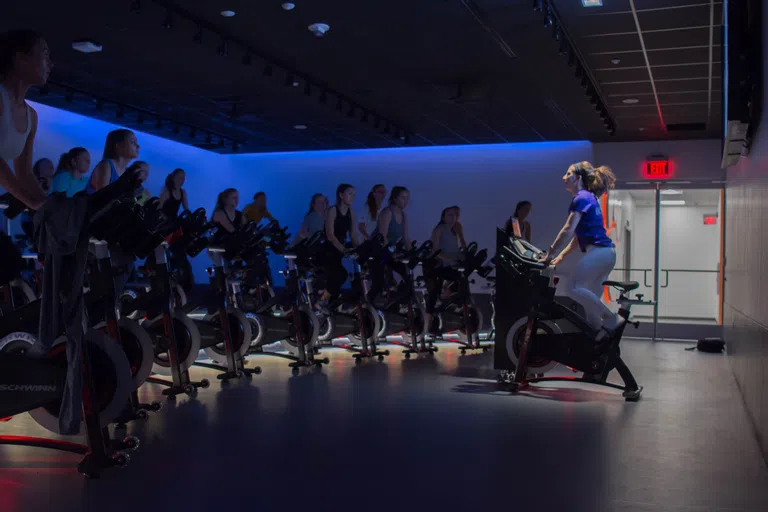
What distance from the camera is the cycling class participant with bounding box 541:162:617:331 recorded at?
17.6ft

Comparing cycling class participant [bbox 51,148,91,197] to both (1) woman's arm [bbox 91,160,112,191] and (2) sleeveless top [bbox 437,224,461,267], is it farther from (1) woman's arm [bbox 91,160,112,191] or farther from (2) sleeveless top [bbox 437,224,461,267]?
(2) sleeveless top [bbox 437,224,461,267]

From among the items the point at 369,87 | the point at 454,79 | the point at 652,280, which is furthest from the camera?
the point at 652,280

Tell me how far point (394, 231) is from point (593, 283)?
3.71 meters

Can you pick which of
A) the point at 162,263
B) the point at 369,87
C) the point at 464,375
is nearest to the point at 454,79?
the point at 369,87

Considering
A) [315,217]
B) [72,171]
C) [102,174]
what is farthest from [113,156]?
[315,217]

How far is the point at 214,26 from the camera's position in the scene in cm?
707

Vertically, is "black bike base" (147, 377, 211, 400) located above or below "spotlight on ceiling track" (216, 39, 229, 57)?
below

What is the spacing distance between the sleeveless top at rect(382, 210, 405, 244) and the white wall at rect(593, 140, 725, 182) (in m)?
4.96

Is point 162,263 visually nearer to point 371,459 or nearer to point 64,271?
point 64,271

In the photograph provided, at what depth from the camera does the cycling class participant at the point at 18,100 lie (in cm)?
283

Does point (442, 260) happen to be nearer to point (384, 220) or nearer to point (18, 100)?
point (384, 220)

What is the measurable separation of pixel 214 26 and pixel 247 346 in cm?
311

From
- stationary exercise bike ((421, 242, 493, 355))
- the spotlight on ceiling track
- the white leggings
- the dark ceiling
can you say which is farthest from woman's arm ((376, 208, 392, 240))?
the white leggings

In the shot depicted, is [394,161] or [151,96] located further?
[394,161]
